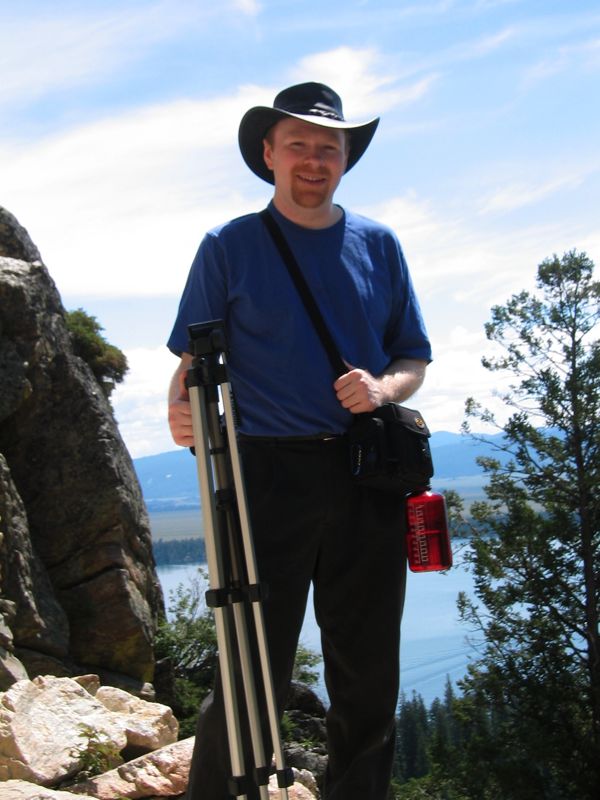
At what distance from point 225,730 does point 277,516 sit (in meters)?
0.62

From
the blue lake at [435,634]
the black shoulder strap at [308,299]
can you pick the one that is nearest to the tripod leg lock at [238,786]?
the black shoulder strap at [308,299]

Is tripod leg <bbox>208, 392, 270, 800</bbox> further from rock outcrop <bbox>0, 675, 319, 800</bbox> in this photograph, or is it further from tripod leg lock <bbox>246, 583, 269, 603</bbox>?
rock outcrop <bbox>0, 675, 319, 800</bbox>

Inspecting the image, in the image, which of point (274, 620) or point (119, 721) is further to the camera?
point (119, 721)

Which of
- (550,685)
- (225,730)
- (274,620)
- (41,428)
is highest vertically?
(41,428)

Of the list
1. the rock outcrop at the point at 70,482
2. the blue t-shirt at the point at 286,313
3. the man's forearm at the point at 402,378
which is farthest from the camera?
the rock outcrop at the point at 70,482

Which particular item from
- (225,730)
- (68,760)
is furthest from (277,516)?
(68,760)

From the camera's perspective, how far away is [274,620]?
10.4 ft

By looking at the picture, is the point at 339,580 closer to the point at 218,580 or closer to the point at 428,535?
the point at 428,535

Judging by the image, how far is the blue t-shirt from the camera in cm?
329

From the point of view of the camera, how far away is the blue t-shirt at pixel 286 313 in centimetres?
329

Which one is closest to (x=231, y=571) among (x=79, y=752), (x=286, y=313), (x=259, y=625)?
(x=259, y=625)

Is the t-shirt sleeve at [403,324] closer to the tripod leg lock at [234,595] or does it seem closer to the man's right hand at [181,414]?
the man's right hand at [181,414]

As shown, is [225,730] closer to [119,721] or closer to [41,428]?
[119,721]

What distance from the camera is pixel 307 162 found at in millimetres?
3367
